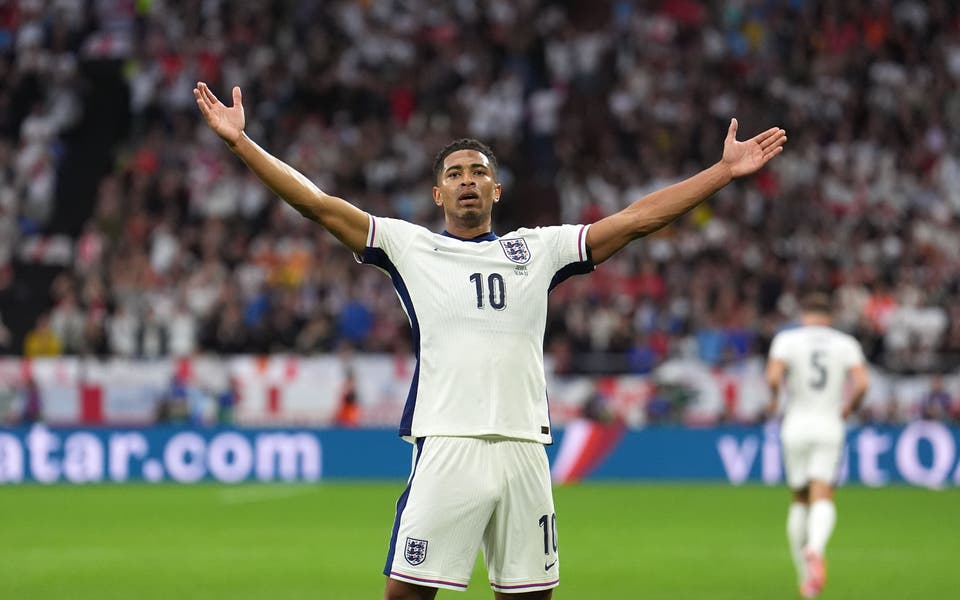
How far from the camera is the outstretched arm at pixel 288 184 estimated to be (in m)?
5.46

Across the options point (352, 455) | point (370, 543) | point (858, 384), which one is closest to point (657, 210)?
point (858, 384)

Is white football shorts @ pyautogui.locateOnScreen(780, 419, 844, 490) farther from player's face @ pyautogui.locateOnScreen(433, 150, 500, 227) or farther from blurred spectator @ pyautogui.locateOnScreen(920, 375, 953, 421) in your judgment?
blurred spectator @ pyautogui.locateOnScreen(920, 375, 953, 421)

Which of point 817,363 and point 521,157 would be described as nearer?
point 817,363

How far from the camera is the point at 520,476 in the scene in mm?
5434

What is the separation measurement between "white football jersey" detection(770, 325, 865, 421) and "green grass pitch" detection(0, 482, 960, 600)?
4.03 ft

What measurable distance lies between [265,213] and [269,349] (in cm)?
376

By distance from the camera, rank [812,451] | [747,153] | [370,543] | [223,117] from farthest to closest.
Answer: [370,543], [812,451], [747,153], [223,117]

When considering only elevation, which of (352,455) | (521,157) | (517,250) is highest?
(521,157)

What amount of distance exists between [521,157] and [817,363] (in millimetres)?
14504

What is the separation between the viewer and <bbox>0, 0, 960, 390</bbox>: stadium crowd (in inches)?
818

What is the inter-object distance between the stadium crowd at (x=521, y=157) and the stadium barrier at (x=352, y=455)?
1081 mm

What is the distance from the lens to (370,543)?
13039 mm

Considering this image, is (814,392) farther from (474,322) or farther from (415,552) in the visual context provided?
(415,552)

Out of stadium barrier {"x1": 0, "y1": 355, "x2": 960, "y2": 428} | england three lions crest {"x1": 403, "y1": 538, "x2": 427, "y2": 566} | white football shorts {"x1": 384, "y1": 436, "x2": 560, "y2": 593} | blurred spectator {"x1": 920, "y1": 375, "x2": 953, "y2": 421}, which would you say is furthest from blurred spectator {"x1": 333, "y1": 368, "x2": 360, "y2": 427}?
england three lions crest {"x1": 403, "y1": 538, "x2": 427, "y2": 566}
